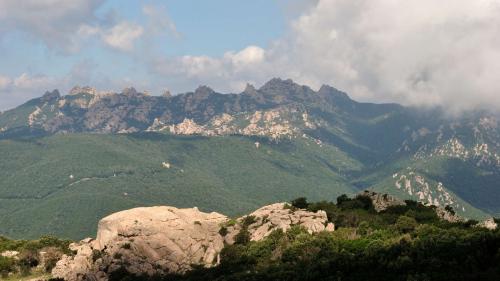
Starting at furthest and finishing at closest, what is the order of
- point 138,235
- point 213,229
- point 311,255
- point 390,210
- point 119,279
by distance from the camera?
point 390,210 → point 213,229 → point 138,235 → point 119,279 → point 311,255

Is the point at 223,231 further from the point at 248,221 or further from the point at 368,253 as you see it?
the point at 368,253

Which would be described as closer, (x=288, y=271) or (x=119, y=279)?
(x=288, y=271)

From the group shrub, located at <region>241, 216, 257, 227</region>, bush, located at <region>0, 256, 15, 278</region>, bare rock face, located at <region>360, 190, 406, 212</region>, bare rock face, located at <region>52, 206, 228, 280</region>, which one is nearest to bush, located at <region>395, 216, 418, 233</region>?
bare rock face, located at <region>360, 190, 406, 212</region>

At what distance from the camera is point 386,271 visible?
286ft

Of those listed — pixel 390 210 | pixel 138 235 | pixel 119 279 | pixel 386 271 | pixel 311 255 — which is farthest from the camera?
pixel 390 210

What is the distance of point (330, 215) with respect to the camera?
469 ft

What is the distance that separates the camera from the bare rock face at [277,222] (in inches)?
5143

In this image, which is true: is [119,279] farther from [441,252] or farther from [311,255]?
[441,252]

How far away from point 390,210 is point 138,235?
227 feet

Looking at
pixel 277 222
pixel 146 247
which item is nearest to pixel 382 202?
pixel 277 222

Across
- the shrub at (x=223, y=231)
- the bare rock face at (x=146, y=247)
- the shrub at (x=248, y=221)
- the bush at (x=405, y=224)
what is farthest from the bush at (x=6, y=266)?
the bush at (x=405, y=224)

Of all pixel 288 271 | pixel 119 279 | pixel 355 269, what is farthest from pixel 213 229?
pixel 355 269

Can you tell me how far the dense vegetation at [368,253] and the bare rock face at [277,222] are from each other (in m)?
3.21

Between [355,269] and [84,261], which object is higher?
[355,269]
